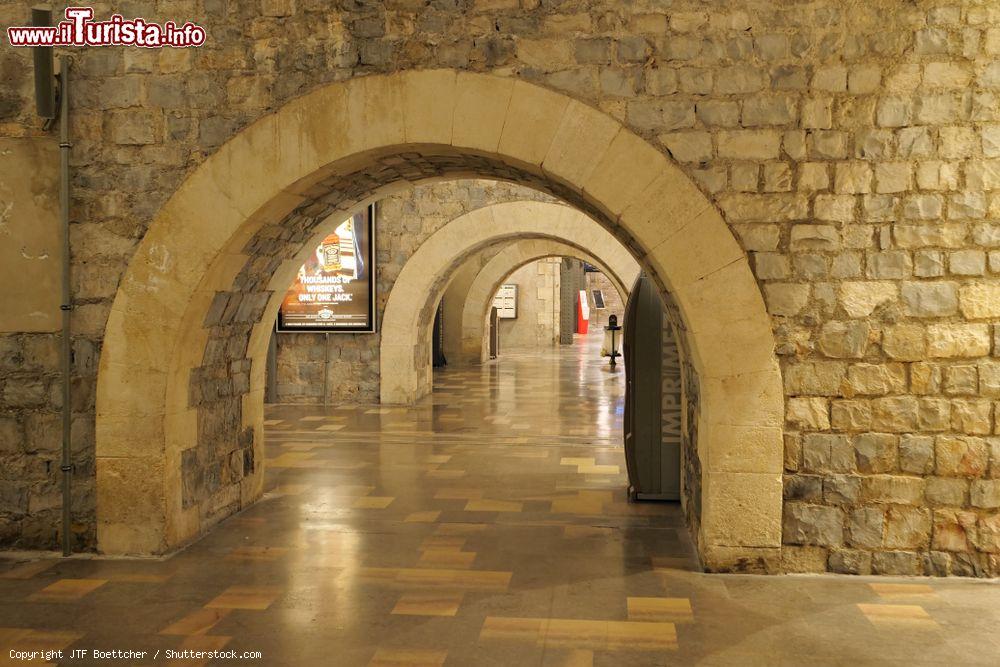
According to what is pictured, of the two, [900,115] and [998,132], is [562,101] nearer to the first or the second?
[900,115]

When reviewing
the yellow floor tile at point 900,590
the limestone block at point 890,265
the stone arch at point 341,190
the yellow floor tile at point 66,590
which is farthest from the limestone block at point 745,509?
the yellow floor tile at point 66,590

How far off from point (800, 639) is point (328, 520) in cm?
296

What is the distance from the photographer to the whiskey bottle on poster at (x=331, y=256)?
1142 cm

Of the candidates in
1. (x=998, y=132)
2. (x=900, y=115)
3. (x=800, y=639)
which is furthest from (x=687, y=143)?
(x=800, y=639)

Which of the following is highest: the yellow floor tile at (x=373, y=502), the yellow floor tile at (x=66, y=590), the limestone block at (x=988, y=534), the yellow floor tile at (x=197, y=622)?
the limestone block at (x=988, y=534)

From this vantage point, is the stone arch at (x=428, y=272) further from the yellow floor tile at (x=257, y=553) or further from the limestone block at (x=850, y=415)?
the limestone block at (x=850, y=415)

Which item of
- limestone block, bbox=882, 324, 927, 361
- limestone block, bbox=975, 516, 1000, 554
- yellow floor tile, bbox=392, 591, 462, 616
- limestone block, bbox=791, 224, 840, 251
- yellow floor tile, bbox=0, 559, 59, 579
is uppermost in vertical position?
limestone block, bbox=791, 224, 840, 251

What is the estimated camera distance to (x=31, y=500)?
487cm

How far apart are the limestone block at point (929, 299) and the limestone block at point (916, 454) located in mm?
615

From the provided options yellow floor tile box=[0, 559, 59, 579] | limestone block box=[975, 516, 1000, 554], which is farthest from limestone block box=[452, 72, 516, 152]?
yellow floor tile box=[0, 559, 59, 579]

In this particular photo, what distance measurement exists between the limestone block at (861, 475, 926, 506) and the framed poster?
7910mm

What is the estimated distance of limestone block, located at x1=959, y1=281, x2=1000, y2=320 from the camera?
14.0ft

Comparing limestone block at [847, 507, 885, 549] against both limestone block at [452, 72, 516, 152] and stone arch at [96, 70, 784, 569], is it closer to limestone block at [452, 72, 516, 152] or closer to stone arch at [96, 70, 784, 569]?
stone arch at [96, 70, 784, 569]

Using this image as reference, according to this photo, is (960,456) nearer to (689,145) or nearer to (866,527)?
(866,527)
